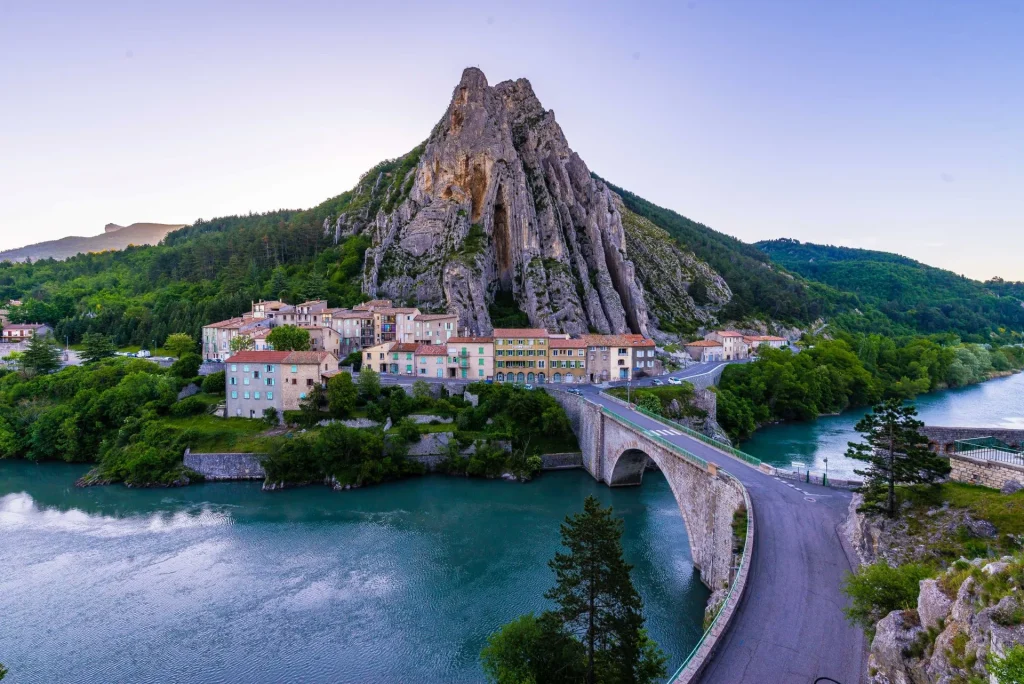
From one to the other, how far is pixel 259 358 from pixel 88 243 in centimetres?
15302

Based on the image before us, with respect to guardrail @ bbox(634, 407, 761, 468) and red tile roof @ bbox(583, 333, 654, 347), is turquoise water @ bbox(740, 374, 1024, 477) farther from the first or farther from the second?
red tile roof @ bbox(583, 333, 654, 347)

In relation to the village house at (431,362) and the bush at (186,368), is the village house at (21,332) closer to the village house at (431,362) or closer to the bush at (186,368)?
the bush at (186,368)

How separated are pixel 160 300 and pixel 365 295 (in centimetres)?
3023

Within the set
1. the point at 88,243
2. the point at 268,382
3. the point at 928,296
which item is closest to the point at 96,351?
the point at 268,382

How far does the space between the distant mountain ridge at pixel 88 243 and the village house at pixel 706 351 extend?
462 ft

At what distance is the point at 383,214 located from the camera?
3091 inches

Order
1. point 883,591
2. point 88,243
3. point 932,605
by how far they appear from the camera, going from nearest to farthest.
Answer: point 932,605, point 883,591, point 88,243

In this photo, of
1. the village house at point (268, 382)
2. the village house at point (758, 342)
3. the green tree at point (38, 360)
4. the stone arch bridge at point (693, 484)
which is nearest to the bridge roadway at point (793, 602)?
the stone arch bridge at point (693, 484)

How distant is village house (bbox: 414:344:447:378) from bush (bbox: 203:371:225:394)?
16201 millimetres

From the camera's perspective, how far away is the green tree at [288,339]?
48.2 m

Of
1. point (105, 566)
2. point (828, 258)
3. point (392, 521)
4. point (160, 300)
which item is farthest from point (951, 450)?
point (828, 258)

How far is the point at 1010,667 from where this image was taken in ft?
17.7

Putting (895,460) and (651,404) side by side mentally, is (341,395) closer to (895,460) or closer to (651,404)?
(651,404)

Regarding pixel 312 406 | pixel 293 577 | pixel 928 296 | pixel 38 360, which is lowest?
pixel 293 577
